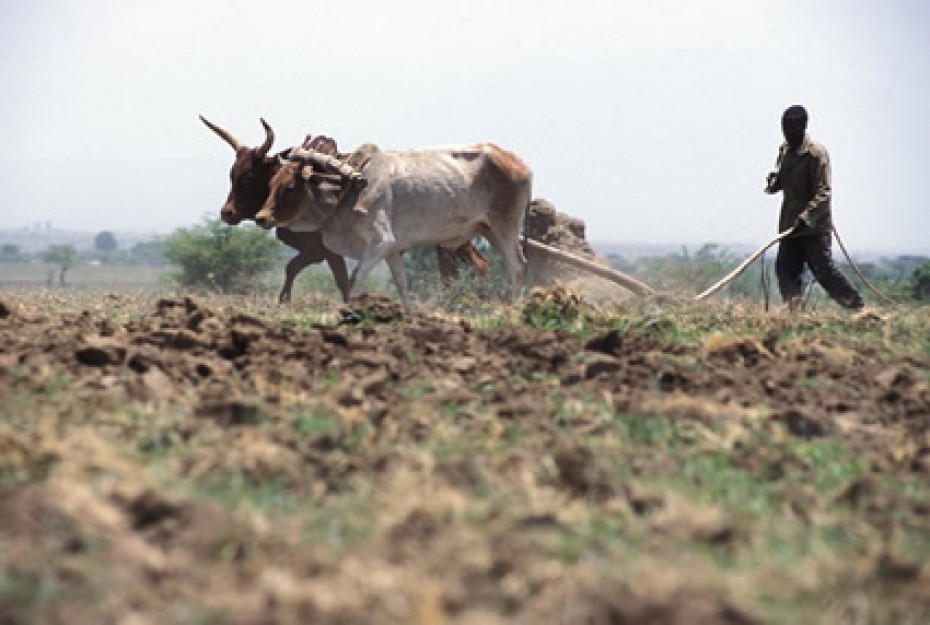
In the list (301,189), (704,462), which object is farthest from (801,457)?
(301,189)

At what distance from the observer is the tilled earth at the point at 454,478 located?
3324 millimetres

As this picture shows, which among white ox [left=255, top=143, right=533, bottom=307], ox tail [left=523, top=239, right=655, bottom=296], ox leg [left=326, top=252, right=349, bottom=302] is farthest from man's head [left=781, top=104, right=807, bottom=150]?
ox leg [left=326, top=252, right=349, bottom=302]

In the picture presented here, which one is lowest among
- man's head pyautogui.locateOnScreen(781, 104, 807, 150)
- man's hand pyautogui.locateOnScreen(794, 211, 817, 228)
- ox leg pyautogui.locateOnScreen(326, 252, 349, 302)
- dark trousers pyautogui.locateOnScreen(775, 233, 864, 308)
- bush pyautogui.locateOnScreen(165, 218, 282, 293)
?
bush pyautogui.locateOnScreen(165, 218, 282, 293)

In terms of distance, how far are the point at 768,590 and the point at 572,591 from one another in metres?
0.54

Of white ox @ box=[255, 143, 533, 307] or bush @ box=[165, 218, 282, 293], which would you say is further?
bush @ box=[165, 218, 282, 293]

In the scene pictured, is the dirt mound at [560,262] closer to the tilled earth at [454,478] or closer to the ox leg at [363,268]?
the ox leg at [363,268]

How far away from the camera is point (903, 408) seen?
225 inches

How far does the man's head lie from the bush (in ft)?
59.1

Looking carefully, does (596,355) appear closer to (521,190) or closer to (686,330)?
(686,330)

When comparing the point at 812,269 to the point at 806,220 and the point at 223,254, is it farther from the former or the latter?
the point at 223,254

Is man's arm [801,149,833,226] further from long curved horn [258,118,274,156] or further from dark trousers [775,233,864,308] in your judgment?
long curved horn [258,118,274,156]

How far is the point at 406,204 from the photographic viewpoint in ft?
39.5

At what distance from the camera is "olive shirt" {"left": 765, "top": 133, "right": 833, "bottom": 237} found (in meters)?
10.5

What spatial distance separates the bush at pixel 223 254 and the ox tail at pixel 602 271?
1457cm
